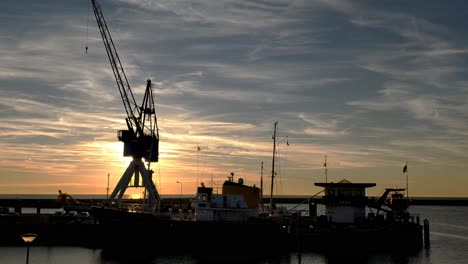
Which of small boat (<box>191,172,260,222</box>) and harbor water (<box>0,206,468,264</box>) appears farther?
small boat (<box>191,172,260,222</box>)

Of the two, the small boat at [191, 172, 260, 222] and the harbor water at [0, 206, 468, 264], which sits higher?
the small boat at [191, 172, 260, 222]

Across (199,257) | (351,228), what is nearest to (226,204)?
A: (199,257)

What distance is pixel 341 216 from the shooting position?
74.9m

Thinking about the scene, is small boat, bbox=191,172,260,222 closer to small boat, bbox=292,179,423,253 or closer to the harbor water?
the harbor water

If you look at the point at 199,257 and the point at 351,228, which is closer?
the point at 199,257

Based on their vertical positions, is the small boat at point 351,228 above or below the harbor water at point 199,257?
above

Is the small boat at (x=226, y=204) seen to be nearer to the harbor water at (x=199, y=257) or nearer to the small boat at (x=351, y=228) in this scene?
the harbor water at (x=199, y=257)

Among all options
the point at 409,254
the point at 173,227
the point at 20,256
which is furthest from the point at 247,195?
the point at 20,256

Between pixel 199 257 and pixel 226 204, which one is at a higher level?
pixel 226 204

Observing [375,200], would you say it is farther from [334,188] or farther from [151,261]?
[151,261]

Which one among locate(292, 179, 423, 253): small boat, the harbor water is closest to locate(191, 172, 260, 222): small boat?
the harbor water

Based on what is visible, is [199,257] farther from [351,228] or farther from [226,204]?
[351,228]

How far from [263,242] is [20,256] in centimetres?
3071

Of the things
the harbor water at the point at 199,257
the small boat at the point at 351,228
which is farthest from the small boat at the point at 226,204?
the small boat at the point at 351,228
